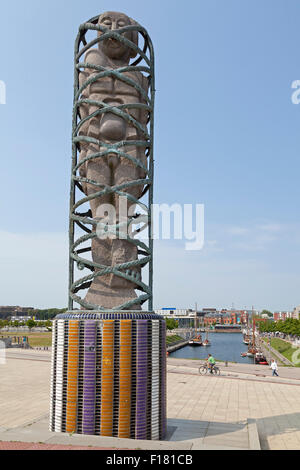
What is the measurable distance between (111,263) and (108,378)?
3607 millimetres

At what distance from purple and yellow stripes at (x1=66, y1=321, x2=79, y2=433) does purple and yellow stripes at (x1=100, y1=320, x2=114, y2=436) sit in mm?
816

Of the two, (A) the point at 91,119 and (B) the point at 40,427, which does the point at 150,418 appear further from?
(A) the point at 91,119

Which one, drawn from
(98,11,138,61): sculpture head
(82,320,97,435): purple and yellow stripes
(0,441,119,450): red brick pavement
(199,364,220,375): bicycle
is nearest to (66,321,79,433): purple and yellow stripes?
→ (82,320,97,435): purple and yellow stripes

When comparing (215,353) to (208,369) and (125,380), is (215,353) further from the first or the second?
(125,380)

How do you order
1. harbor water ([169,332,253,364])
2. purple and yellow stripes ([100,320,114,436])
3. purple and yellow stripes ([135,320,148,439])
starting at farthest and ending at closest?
harbor water ([169,332,253,364]), purple and yellow stripes ([135,320,148,439]), purple and yellow stripes ([100,320,114,436])

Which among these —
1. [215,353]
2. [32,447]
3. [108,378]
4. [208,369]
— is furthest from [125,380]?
[215,353]

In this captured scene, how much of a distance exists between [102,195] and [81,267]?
2468 millimetres

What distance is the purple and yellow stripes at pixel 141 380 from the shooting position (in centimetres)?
1120

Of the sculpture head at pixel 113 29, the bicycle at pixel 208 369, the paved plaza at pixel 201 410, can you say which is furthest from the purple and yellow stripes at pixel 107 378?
the bicycle at pixel 208 369

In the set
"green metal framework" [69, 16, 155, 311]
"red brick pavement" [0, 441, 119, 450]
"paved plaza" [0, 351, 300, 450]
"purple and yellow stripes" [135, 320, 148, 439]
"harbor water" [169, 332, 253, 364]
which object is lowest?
"harbor water" [169, 332, 253, 364]

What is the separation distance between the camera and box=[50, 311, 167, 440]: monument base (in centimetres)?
1112

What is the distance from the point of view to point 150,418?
11.5 m

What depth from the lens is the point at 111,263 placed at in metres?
13.1

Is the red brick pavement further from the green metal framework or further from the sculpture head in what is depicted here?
the sculpture head
